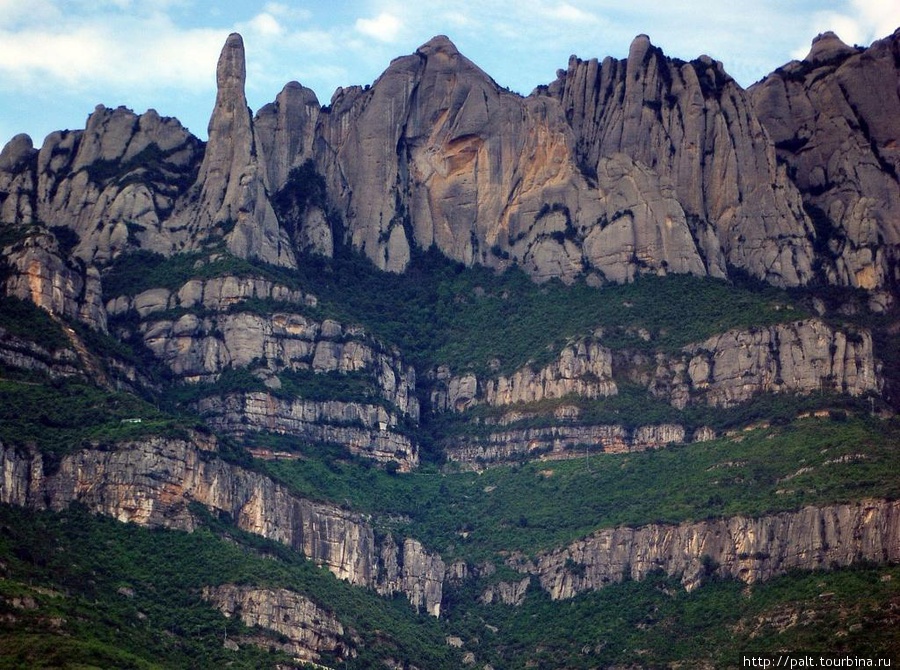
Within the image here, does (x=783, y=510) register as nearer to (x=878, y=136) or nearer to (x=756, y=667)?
(x=756, y=667)

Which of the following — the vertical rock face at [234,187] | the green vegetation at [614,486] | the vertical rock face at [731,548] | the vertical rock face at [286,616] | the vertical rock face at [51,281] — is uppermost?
the vertical rock face at [234,187]

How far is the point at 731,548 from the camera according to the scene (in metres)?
154

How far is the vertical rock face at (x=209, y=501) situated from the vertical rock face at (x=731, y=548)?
8240mm

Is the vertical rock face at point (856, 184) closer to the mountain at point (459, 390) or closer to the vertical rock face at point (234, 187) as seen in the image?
the mountain at point (459, 390)

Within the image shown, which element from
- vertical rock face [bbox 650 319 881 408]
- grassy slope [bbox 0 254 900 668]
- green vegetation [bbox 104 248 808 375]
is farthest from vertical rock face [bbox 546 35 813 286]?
vertical rock face [bbox 650 319 881 408]

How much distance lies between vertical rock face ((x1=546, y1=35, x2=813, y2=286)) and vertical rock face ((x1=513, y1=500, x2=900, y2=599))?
121 ft

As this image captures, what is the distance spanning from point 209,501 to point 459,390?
35.0m

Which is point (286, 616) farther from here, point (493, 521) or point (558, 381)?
point (558, 381)

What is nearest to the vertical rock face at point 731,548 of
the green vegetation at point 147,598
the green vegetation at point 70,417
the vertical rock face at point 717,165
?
the green vegetation at point 147,598

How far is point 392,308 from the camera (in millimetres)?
195875

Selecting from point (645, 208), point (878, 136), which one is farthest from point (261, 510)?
point (878, 136)

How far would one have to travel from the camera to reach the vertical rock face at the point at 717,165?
630ft

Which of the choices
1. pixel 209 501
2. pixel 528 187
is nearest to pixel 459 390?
pixel 528 187

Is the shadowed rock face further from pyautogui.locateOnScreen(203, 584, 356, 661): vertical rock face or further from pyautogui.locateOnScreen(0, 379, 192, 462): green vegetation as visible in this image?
pyautogui.locateOnScreen(203, 584, 356, 661): vertical rock face
